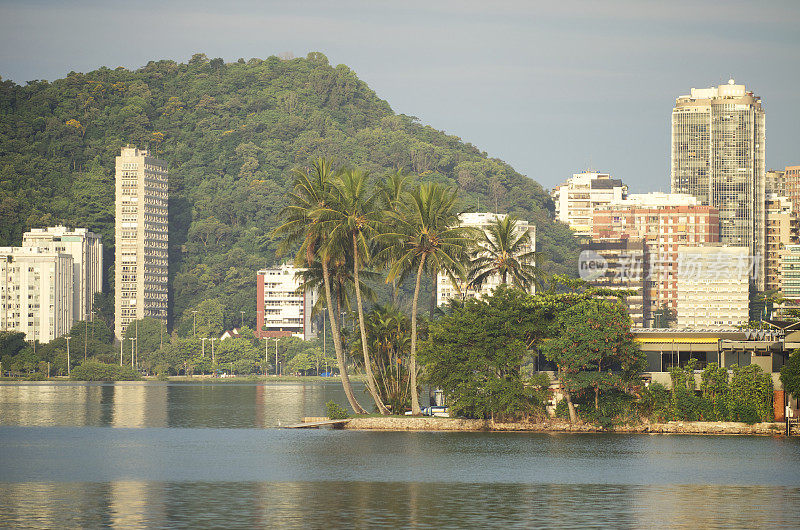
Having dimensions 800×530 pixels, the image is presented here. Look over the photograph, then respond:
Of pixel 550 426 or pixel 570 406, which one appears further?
pixel 550 426

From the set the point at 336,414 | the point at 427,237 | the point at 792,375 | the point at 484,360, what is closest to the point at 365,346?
the point at 336,414

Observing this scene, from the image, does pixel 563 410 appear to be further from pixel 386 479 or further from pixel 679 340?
pixel 386 479

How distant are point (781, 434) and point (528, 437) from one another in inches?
674

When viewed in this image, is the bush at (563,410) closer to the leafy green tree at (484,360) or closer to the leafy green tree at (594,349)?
the leafy green tree at (594,349)

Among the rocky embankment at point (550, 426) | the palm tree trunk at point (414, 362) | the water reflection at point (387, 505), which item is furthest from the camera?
the palm tree trunk at point (414, 362)

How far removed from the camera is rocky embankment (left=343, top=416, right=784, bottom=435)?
279ft

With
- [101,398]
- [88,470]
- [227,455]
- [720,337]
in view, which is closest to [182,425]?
[227,455]

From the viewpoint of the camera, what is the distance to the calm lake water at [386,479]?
52094mm

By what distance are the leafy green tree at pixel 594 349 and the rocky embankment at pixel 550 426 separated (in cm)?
220

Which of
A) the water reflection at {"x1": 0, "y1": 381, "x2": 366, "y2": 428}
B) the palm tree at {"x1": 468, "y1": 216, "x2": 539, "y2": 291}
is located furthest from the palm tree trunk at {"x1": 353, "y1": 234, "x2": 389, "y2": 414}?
the water reflection at {"x1": 0, "y1": 381, "x2": 366, "y2": 428}

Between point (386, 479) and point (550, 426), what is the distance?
25.3 metres

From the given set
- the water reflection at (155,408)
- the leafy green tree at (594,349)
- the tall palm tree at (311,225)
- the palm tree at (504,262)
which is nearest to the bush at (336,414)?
the tall palm tree at (311,225)

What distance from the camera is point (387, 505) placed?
55.6m

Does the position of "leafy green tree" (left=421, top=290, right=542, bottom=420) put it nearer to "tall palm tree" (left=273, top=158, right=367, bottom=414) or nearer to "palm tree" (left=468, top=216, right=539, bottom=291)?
"tall palm tree" (left=273, top=158, right=367, bottom=414)
